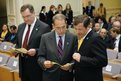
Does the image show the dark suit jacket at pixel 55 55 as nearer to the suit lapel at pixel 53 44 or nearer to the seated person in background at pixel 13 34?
the suit lapel at pixel 53 44

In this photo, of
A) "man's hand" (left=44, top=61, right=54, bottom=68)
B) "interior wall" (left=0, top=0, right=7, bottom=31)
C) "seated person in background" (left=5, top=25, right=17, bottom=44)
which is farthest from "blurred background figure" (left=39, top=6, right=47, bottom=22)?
"man's hand" (left=44, top=61, right=54, bottom=68)

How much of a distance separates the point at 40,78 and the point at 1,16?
893 cm

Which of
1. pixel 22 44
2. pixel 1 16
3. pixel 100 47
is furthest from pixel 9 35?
pixel 100 47

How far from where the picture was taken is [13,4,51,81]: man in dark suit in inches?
104

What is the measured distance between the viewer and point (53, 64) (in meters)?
2.21

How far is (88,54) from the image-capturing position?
81.5 inches

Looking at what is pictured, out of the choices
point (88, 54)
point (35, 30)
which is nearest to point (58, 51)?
point (88, 54)

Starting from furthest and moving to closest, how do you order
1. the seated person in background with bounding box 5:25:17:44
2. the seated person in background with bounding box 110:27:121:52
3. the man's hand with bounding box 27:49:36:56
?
the seated person in background with bounding box 5:25:17:44 < the seated person in background with bounding box 110:27:121:52 < the man's hand with bounding box 27:49:36:56

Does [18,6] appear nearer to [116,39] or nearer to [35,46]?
[116,39]

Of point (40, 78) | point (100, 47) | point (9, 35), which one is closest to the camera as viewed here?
point (100, 47)

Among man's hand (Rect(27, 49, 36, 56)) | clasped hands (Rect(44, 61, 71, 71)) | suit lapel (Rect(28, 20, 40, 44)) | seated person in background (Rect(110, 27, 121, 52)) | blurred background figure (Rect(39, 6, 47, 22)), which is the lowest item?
seated person in background (Rect(110, 27, 121, 52))

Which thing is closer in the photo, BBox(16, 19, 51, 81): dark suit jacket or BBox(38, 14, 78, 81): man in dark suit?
BBox(38, 14, 78, 81): man in dark suit

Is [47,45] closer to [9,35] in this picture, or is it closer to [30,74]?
[30,74]

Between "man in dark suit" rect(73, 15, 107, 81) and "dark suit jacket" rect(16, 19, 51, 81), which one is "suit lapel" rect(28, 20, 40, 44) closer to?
"dark suit jacket" rect(16, 19, 51, 81)
